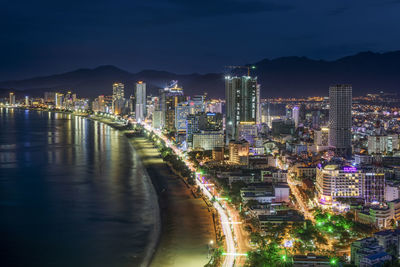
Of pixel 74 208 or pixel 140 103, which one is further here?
pixel 140 103

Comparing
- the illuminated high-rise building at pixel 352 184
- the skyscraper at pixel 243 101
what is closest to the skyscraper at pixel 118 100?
the skyscraper at pixel 243 101

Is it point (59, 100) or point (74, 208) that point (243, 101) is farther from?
point (59, 100)

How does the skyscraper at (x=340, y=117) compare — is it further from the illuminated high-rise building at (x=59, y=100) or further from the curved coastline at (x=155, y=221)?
the illuminated high-rise building at (x=59, y=100)

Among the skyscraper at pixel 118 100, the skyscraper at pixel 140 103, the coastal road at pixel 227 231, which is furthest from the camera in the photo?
the skyscraper at pixel 118 100

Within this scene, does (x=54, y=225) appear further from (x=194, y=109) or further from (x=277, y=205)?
(x=194, y=109)

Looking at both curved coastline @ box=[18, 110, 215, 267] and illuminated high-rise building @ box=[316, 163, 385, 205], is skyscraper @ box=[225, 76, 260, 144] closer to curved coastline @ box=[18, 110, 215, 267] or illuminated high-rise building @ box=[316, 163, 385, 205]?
curved coastline @ box=[18, 110, 215, 267]

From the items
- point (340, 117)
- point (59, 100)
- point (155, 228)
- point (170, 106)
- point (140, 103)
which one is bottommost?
point (155, 228)

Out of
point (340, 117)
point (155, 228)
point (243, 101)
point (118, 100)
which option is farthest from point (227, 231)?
point (118, 100)

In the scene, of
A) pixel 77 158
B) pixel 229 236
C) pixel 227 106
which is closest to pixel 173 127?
pixel 227 106
